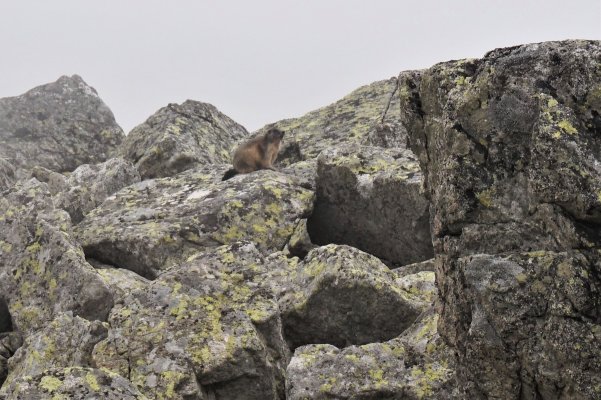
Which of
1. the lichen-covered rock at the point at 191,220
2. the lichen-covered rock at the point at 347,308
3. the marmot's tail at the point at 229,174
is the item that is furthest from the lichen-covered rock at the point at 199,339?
the marmot's tail at the point at 229,174

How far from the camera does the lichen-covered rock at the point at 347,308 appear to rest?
37.1 feet

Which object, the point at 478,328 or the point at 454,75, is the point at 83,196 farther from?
the point at 478,328

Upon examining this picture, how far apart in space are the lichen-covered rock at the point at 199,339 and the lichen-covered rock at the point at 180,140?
9.10 meters

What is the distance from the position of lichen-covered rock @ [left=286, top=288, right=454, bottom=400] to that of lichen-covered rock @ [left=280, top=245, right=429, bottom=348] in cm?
131

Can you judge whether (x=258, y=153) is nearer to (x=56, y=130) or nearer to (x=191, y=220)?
(x=191, y=220)

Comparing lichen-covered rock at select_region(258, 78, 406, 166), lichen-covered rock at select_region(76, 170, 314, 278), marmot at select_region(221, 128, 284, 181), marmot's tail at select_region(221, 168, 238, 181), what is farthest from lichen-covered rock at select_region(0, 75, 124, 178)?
marmot's tail at select_region(221, 168, 238, 181)

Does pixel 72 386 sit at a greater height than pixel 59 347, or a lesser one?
lesser

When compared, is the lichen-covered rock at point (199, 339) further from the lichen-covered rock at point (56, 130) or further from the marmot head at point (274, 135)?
the lichen-covered rock at point (56, 130)

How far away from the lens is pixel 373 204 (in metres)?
15.3

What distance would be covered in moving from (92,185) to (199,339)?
939cm

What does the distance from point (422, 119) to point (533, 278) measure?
3089mm

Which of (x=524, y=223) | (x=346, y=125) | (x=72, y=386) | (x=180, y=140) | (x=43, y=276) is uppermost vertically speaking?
(x=180, y=140)

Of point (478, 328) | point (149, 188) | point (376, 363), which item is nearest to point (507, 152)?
point (478, 328)

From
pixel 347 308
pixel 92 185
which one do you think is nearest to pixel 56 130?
pixel 92 185
